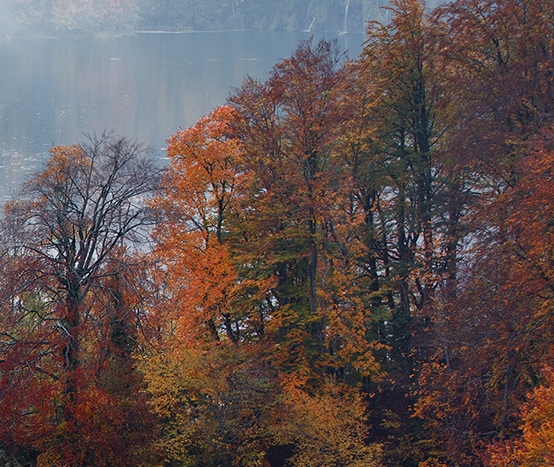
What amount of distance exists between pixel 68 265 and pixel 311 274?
7.60 meters

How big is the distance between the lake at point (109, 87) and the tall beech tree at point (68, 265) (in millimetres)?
21533

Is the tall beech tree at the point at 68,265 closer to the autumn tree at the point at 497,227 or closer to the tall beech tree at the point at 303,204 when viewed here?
the tall beech tree at the point at 303,204

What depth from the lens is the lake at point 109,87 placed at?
74438mm

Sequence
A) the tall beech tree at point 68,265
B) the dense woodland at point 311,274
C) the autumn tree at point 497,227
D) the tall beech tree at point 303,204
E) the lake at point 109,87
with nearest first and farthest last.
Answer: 1. the autumn tree at point 497,227
2. the dense woodland at point 311,274
3. the tall beech tree at point 68,265
4. the tall beech tree at point 303,204
5. the lake at point 109,87

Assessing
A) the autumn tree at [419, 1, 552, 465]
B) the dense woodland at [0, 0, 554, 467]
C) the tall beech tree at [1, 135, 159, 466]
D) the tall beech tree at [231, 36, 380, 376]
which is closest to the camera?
the autumn tree at [419, 1, 552, 465]

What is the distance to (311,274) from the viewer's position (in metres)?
20.5

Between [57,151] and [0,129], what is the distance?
63352 millimetres

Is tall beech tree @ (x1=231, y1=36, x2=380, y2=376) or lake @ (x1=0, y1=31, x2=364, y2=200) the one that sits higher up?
lake @ (x1=0, y1=31, x2=364, y2=200)

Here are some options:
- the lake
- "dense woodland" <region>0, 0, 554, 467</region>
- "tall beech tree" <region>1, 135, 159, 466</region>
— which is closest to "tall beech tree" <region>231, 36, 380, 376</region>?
"dense woodland" <region>0, 0, 554, 467</region>

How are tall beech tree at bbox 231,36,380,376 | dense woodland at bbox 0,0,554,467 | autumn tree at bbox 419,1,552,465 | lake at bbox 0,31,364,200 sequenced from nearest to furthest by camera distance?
autumn tree at bbox 419,1,552,465 < dense woodland at bbox 0,0,554,467 < tall beech tree at bbox 231,36,380,376 < lake at bbox 0,31,364,200

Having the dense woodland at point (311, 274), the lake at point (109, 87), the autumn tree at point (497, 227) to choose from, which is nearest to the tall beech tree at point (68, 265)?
the dense woodland at point (311, 274)

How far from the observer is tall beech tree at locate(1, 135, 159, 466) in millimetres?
15078

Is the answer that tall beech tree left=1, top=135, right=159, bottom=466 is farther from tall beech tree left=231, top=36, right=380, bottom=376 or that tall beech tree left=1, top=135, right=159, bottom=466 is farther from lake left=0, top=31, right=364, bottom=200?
lake left=0, top=31, right=364, bottom=200

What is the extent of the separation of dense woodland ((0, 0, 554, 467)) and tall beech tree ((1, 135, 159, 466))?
0.24 ft
